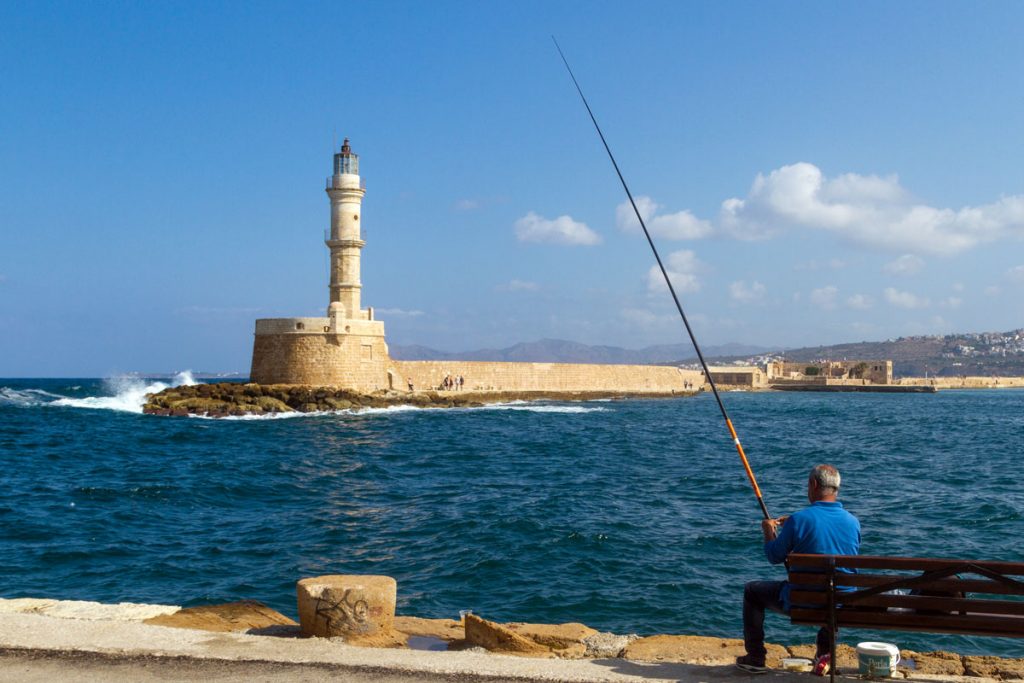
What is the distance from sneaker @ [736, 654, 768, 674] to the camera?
4050 mm

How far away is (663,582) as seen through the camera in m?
7.91

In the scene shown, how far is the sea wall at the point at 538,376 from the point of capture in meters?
41.0

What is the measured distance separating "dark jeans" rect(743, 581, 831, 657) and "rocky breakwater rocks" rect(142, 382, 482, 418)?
29.7 m

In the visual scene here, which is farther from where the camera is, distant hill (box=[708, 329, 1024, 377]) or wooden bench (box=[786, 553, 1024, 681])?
distant hill (box=[708, 329, 1024, 377])

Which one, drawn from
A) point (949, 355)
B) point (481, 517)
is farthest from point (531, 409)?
point (949, 355)

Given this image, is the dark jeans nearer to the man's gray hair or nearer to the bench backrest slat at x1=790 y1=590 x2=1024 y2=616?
the bench backrest slat at x1=790 y1=590 x2=1024 y2=616

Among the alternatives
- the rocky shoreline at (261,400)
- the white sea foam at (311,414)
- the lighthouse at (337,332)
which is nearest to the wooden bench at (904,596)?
the white sea foam at (311,414)

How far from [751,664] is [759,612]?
246mm

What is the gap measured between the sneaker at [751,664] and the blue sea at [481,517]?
2482 mm

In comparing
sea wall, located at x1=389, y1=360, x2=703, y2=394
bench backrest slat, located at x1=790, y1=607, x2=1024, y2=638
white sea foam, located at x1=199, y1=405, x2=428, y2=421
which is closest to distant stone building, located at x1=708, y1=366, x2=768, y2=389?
sea wall, located at x1=389, y1=360, x2=703, y2=394

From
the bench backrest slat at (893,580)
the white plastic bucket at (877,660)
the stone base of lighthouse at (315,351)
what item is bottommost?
the white plastic bucket at (877,660)

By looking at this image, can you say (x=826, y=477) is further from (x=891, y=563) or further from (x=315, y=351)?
(x=315, y=351)

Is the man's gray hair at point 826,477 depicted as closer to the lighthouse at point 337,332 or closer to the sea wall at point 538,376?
the lighthouse at point 337,332

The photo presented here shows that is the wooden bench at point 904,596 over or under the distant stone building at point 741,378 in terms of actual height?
under
